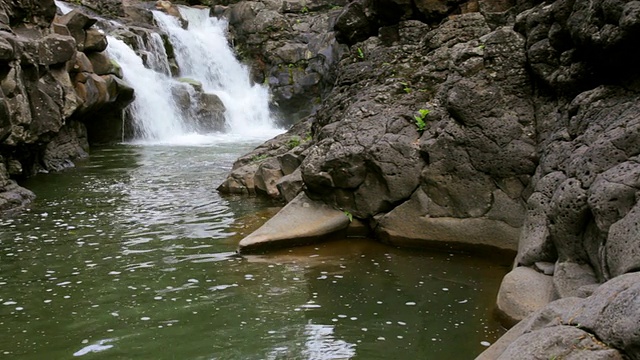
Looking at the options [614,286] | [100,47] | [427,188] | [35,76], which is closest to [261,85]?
[100,47]

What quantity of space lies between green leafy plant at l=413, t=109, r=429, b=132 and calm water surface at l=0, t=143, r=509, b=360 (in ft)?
6.25

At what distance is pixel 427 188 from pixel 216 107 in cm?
1879

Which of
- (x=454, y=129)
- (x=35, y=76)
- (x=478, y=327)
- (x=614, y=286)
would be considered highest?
(x=35, y=76)

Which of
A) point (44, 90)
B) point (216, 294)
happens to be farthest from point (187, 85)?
point (216, 294)

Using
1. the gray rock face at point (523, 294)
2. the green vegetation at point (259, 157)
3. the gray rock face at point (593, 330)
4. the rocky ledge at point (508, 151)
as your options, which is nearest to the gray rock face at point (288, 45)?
the green vegetation at point (259, 157)

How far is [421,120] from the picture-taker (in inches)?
396

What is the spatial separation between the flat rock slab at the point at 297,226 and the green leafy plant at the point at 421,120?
Result: 174cm

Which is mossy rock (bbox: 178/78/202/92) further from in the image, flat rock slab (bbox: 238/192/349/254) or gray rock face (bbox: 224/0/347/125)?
flat rock slab (bbox: 238/192/349/254)

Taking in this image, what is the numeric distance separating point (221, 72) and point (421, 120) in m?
22.0

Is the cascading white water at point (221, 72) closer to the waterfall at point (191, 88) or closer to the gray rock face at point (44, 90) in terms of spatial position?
the waterfall at point (191, 88)

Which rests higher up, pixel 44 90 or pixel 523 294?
pixel 44 90

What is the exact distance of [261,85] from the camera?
31719mm

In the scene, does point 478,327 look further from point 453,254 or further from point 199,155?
point 199,155

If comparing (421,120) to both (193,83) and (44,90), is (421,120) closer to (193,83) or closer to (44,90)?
(44,90)
